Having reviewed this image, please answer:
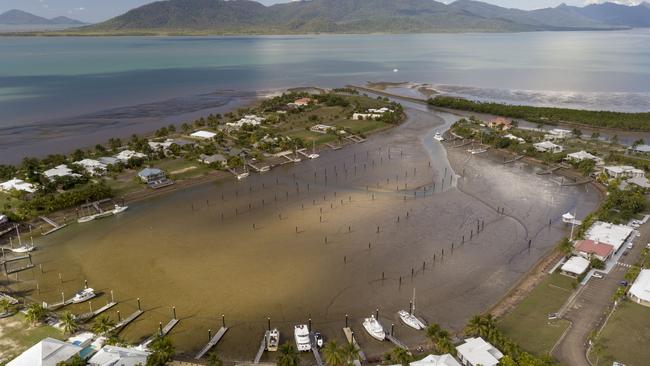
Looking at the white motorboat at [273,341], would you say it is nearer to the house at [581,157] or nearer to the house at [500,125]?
the house at [581,157]

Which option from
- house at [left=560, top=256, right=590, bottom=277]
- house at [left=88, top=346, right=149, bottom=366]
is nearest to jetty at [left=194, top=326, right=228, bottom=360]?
house at [left=88, top=346, right=149, bottom=366]

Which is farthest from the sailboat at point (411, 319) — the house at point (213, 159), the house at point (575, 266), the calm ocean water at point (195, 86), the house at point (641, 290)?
the calm ocean water at point (195, 86)

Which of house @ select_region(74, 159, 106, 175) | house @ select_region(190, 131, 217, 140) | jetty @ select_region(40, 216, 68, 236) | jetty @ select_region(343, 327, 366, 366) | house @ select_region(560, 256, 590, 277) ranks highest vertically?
house @ select_region(190, 131, 217, 140)

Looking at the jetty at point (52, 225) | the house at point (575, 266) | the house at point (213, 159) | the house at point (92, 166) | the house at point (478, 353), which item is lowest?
the house at point (478, 353)

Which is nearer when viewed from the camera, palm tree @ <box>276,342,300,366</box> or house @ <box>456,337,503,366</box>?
palm tree @ <box>276,342,300,366</box>

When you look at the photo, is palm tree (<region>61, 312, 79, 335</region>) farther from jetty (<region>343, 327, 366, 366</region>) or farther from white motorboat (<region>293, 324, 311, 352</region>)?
jetty (<region>343, 327, 366, 366</region>)

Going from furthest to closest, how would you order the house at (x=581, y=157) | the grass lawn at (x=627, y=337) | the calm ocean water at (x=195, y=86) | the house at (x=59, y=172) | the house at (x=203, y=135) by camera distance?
the calm ocean water at (x=195, y=86)
the house at (x=203, y=135)
the house at (x=581, y=157)
the house at (x=59, y=172)
the grass lawn at (x=627, y=337)

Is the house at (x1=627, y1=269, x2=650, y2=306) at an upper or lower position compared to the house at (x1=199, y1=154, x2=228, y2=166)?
lower

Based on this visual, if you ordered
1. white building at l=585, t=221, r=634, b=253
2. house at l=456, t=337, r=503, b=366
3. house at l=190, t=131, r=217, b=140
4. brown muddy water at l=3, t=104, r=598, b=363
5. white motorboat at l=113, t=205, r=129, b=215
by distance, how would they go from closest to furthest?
house at l=456, t=337, r=503, b=366 → brown muddy water at l=3, t=104, r=598, b=363 → white building at l=585, t=221, r=634, b=253 → white motorboat at l=113, t=205, r=129, b=215 → house at l=190, t=131, r=217, b=140
